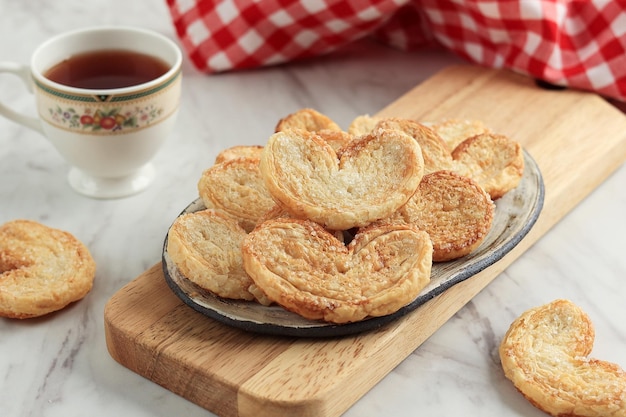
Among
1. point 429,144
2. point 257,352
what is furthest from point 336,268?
point 429,144

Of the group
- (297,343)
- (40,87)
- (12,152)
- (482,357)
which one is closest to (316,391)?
(297,343)

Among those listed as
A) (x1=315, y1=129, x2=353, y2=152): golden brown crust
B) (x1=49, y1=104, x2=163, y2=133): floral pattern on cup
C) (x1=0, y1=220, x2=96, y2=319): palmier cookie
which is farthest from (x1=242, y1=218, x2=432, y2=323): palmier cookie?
(x1=49, y1=104, x2=163, y2=133): floral pattern on cup

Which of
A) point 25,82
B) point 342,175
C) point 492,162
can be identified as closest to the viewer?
point 342,175

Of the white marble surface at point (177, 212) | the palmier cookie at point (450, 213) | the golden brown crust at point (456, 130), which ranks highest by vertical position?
the palmier cookie at point (450, 213)

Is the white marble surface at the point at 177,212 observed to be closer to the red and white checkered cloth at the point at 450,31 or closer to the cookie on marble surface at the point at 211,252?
the red and white checkered cloth at the point at 450,31

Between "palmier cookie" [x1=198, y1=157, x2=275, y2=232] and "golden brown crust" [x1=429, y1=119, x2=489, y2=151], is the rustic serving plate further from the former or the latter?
"golden brown crust" [x1=429, y1=119, x2=489, y2=151]

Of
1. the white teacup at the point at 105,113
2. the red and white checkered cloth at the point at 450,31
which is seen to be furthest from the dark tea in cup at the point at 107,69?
the red and white checkered cloth at the point at 450,31

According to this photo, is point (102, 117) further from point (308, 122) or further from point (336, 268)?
point (336, 268)
